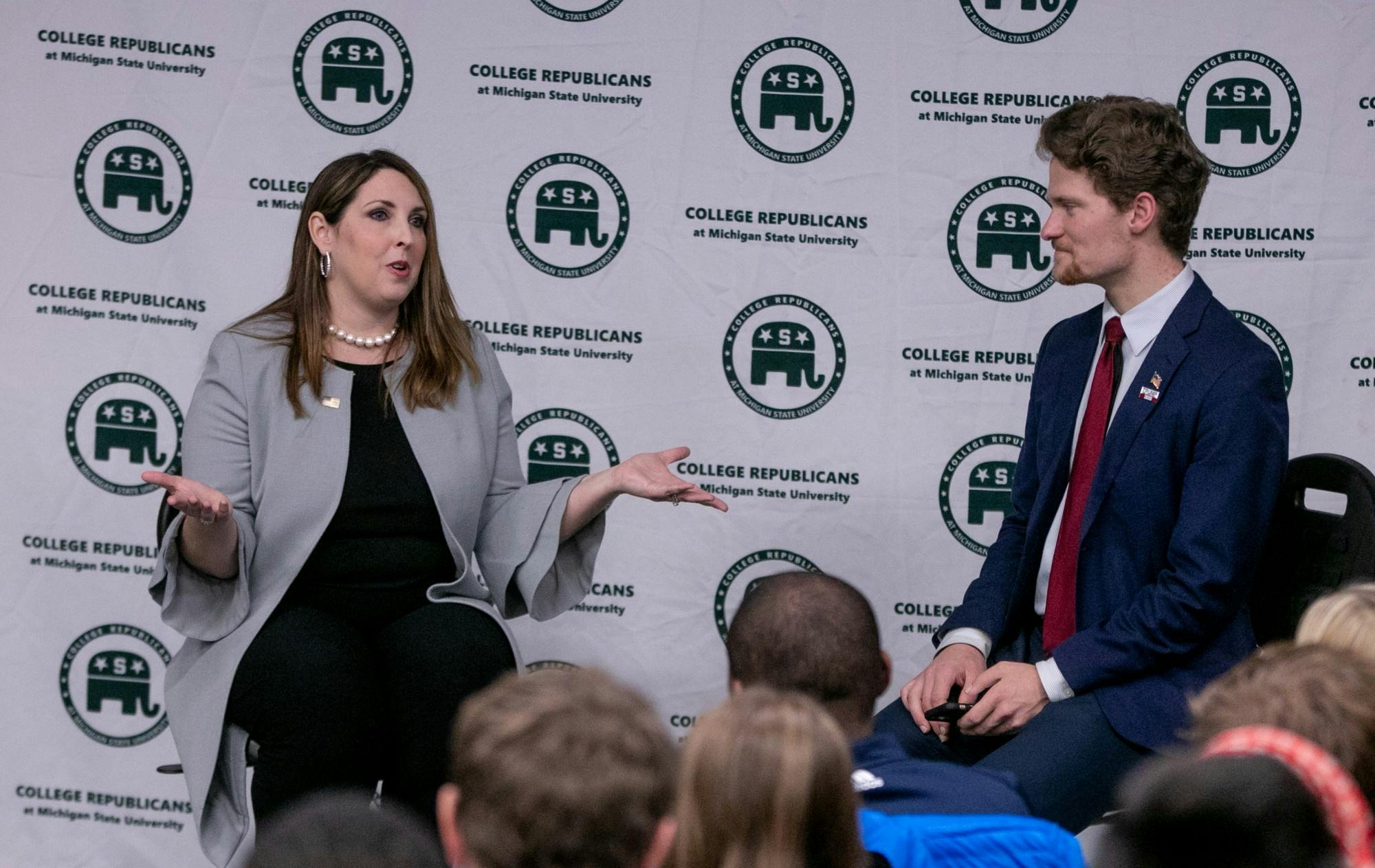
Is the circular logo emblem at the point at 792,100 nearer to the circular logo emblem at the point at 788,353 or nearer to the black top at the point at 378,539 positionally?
the circular logo emblem at the point at 788,353

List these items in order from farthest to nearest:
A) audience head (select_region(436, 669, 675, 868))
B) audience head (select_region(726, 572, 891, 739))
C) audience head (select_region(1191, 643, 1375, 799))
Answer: audience head (select_region(726, 572, 891, 739)) → audience head (select_region(1191, 643, 1375, 799)) → audience head (select_region(436, 669, 675, 868))

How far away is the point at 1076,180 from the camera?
2162 mm

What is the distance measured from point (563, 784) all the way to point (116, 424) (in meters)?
2.58

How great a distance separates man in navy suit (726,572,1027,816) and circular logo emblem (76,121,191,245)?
7.28 ft

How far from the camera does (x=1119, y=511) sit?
6.83 feet

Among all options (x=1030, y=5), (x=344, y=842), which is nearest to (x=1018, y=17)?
(x=1030, y=5)

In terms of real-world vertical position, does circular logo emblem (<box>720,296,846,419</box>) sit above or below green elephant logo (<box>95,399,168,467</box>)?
above

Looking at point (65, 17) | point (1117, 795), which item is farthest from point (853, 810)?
point (65, 17)

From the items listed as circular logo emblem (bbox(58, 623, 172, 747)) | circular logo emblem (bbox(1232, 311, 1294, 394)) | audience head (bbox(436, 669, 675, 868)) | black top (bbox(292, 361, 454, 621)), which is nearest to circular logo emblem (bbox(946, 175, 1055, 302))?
circular logo emblem (bbox(1232, 311, 1294, 394))

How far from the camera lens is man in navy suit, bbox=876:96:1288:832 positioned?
197 centimetres

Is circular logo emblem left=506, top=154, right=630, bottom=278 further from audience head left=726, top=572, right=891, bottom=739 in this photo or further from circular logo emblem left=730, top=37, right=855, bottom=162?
audience head left=726, top=572, right=891, bottom=739

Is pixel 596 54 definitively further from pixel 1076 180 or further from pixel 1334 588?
pixel 1334 588

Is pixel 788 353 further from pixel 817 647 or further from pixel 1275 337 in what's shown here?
pixel 817 647

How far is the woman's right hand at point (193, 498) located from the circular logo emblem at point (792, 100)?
169cm
